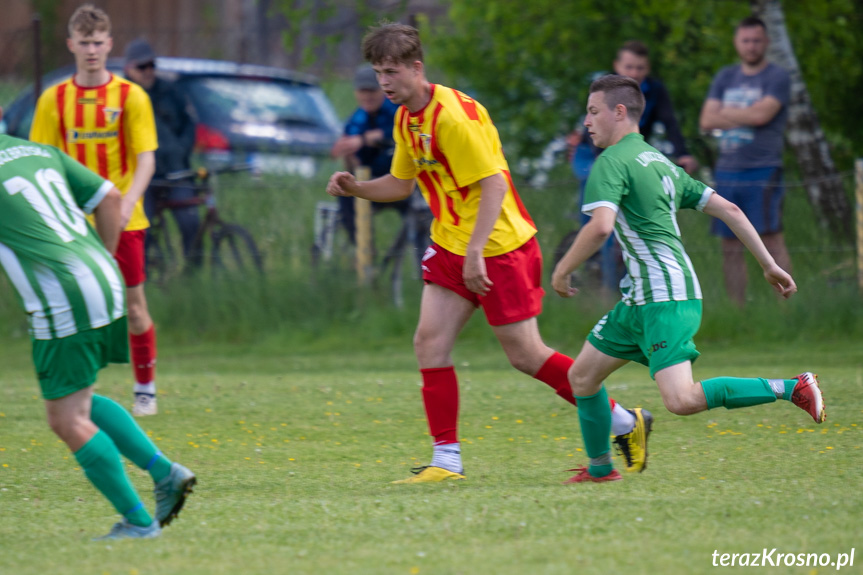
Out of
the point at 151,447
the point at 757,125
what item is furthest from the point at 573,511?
the point at 757,125

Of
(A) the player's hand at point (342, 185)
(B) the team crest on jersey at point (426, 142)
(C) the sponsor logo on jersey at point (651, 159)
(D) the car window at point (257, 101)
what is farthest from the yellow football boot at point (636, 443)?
(D) the car window at point (257, 101)

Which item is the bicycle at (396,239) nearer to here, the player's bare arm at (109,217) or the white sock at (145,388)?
the white sock at (145,388)

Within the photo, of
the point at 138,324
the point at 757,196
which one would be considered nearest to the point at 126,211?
the point at 138,324

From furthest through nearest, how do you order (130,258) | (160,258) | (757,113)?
(160,258), (757,113), (130,258)

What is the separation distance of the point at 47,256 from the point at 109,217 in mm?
392

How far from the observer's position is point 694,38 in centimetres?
1292

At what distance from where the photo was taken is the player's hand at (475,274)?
5242mm

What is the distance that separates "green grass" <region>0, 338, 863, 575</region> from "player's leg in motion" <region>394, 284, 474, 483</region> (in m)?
0.17

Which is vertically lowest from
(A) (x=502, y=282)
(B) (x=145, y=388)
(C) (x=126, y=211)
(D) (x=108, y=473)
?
(B) (x=145, y=388)

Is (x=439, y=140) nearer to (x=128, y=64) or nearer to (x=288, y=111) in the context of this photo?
(x=128, y=64)

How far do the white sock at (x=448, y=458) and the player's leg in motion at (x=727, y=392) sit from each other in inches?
40.5

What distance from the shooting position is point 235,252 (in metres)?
11.4

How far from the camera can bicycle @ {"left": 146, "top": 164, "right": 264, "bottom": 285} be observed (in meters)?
11.3

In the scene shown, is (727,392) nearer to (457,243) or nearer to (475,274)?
(475,274)
